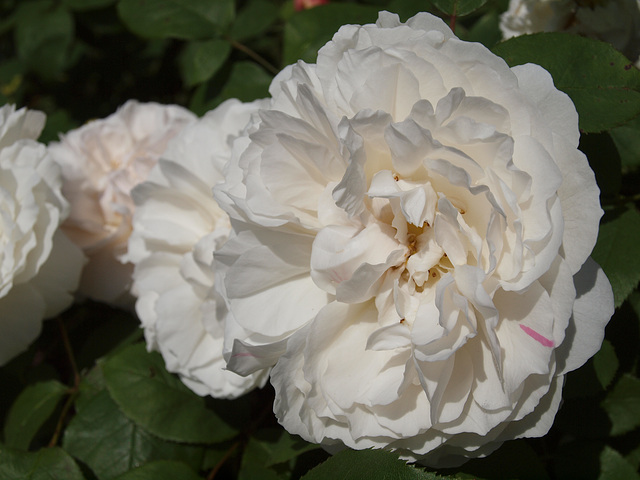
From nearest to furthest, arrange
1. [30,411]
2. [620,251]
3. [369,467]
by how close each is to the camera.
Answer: [369,467] → [620,251] → [30,411]

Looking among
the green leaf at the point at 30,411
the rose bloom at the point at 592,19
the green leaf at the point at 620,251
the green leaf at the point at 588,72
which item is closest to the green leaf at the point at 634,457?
the green leaf at the point at 620,251

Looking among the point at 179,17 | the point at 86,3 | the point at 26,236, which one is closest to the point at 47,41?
the point at 86,3

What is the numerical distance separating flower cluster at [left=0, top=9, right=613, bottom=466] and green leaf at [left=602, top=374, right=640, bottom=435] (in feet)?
1.35

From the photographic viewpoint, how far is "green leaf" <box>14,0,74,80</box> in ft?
6.26

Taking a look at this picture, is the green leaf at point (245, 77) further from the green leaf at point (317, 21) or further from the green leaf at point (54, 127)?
the green leaf at point (54, 127)

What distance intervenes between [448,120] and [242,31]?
1.03m

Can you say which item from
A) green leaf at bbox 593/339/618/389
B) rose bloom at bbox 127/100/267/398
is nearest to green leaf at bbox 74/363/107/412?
rose bloom at bbox 127/100/267/398

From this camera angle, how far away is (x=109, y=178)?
4.77 ft

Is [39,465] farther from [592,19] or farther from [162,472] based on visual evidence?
[592,19]

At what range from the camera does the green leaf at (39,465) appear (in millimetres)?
1121

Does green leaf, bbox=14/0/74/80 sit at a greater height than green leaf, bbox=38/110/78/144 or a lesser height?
greater

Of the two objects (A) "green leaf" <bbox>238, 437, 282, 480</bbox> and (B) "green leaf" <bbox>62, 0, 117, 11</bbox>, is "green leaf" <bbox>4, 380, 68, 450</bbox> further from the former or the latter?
(B) "green leaf" <bbox>62, 0, 117, 11</bbox>

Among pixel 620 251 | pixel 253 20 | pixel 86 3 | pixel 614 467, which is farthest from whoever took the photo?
pixel 86 3

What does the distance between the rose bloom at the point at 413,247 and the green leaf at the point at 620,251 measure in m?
0.18
